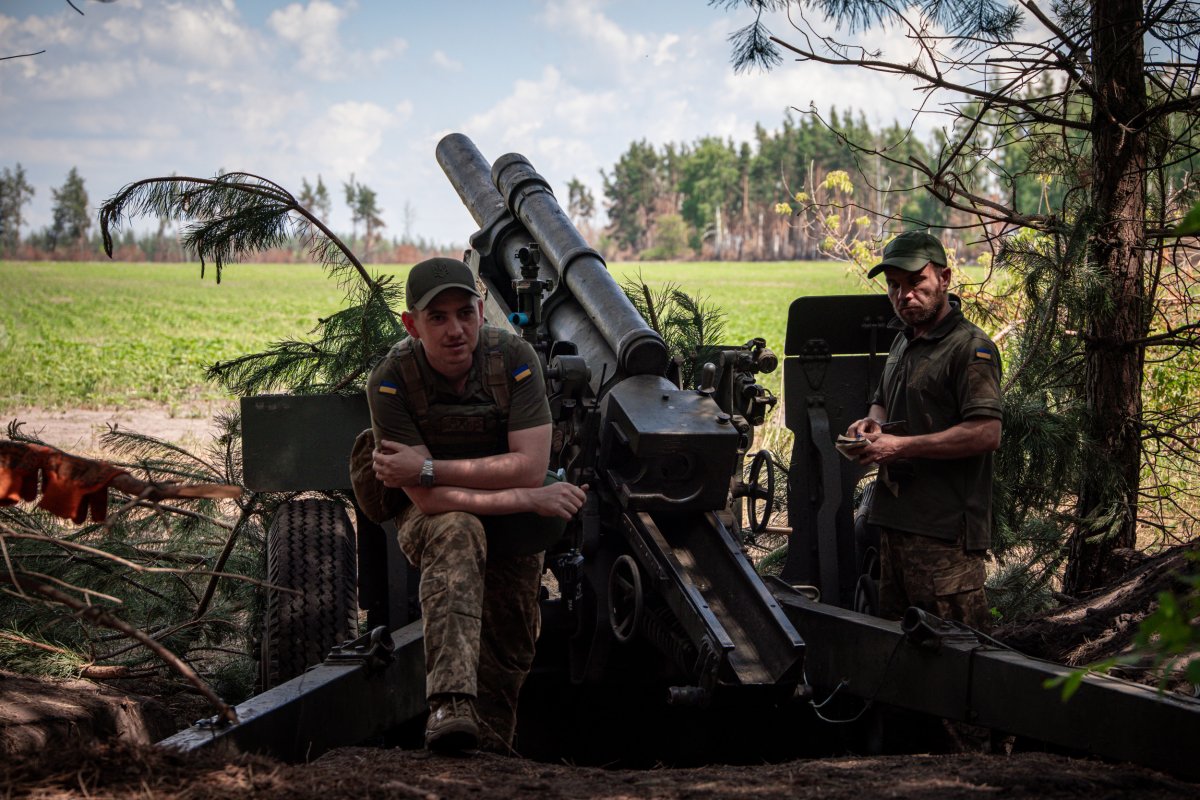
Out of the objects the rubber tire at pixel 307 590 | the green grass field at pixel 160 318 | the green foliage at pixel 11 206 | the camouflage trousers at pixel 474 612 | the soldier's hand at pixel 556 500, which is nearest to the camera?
the camouflage trousers at pixel 474 612

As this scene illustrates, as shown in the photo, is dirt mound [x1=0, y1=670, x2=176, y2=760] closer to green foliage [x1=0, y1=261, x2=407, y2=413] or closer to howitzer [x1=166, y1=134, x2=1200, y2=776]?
howitzer [x1=166, y1=134, x2=1200, y2=776]

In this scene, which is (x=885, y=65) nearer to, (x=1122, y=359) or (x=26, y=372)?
(x=1122, y=359)

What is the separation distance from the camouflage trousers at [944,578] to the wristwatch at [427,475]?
1.85 metres

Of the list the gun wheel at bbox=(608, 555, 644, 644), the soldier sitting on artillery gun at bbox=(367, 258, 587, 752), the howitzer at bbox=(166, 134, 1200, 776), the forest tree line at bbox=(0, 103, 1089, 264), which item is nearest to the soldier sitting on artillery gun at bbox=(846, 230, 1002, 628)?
the howitzer at bbox=(166, 134, 1200, 776)

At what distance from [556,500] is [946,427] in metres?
1.55

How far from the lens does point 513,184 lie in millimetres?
6066

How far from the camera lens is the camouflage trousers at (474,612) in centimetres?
352

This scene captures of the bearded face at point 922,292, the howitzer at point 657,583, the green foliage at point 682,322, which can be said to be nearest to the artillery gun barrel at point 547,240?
the howitzer at point 657,583

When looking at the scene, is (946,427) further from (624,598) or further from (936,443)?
(624,598)

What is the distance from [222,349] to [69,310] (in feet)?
41.9

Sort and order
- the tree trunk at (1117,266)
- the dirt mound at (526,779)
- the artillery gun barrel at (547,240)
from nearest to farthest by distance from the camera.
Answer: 1. the dirt mound at (526,779)
2. the artillery gun barrel at (547,240)
3. the tree trunk at (1117,266)

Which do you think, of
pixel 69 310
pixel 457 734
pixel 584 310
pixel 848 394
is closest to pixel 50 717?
pixel 457 734

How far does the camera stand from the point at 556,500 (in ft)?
12.6

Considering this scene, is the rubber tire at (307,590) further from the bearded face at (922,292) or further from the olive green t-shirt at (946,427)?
the bearded face at (922,292)
